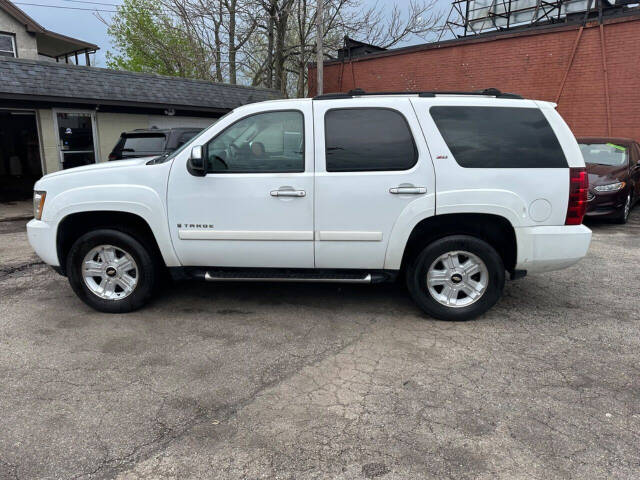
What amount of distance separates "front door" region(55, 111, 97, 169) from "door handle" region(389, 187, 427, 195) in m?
10.9

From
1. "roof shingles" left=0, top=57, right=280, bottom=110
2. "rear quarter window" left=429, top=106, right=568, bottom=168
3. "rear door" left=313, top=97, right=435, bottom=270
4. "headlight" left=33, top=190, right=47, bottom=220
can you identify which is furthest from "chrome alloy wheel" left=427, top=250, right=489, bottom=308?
"roof shingles" left=0, top=57, right=280, bottom=110

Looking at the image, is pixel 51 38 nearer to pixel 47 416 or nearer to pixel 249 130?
pixel 249 130

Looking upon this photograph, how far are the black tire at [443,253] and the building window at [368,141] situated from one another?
792mm

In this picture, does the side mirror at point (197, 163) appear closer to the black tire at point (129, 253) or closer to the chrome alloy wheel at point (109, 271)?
the black tire at point (129, 253)

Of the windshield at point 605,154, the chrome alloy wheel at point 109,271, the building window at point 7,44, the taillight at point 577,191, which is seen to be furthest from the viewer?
the building window at point 7,44

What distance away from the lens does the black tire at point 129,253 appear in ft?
14.1

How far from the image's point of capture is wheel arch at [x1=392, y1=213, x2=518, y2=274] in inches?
162

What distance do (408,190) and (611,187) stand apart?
257 inches

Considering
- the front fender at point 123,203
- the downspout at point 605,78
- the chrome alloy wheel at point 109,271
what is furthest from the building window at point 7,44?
the downspout at point 605,78

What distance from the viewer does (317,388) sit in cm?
313

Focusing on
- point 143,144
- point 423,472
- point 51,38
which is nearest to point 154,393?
point 423,472

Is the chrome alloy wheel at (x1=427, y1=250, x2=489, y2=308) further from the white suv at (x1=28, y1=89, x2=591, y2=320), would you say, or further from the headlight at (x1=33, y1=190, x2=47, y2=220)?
the headlight at (x1=33, y1=190, x2=47, y2=220)

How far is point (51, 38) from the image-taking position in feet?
64.8

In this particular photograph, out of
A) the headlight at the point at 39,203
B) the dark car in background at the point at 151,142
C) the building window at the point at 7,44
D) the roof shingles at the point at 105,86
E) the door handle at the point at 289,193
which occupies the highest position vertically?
the building window at the point at 7,44
